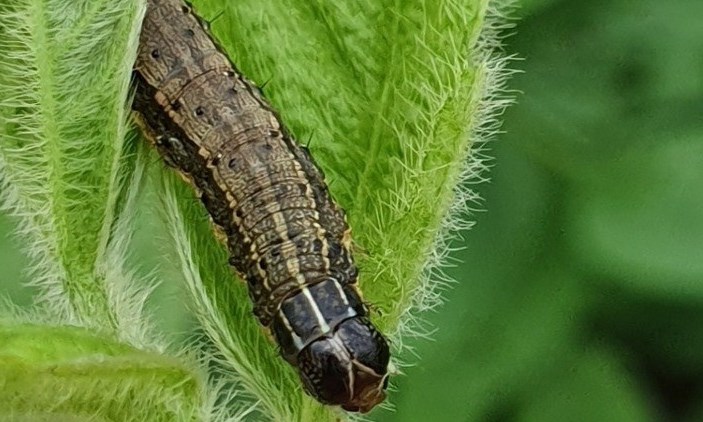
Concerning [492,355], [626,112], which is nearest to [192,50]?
[492,355]

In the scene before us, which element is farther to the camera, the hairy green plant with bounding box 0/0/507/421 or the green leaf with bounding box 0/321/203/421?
the hairy green plant with bounding box 0/0/507/421

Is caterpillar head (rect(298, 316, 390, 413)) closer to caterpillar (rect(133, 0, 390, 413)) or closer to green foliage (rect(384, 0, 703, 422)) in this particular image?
caterpillar (rect(133, 0, 390, 413))

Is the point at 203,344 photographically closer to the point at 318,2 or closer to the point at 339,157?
the point at 339,157

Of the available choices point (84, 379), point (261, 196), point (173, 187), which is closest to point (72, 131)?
point (173, 187)

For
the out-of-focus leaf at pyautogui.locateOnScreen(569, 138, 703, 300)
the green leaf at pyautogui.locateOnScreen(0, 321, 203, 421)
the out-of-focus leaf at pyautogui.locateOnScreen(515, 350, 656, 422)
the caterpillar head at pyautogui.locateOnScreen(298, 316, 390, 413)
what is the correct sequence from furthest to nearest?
the out-of-focus leaf at pyautogui.locateOnScreen(515, 350, 656, 422) < the out-of-focus leaf at pyautogui.locateOnScreen(569, 138, 703, 300) < the caterpillar head at pyautogui.locateOnScreen(298, 316, 390, 413) < the green leaf at pyautogui.locateOnScreen(0, 321, 203, 421)

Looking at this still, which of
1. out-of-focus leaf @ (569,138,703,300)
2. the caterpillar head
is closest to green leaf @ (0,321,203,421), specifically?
the caterpillar head

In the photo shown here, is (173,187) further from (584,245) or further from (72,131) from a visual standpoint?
(584,245)
